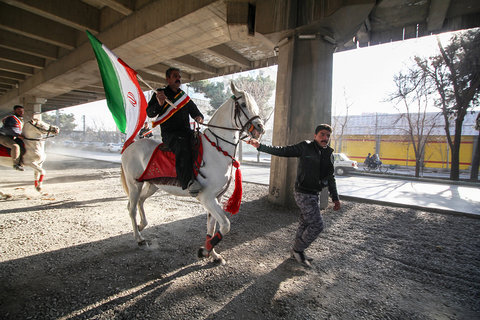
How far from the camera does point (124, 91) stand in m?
3.66

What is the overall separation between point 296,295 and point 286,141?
4090 mm

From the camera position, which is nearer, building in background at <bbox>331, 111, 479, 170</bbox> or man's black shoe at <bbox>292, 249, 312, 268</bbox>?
→ man's black shoe at <bbox>292, 249, 312, 268</bbox>

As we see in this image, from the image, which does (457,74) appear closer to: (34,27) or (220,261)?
(220,261)

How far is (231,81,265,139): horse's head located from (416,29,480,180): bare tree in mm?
18647

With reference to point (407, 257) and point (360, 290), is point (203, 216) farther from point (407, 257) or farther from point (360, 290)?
point (407, 257)

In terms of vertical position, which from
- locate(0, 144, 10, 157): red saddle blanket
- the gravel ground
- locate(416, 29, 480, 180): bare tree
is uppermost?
locate(416, 29, 480, 180): bare tree

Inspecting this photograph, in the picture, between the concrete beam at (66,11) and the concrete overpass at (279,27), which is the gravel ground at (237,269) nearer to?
the concrete overpass at (279,27)

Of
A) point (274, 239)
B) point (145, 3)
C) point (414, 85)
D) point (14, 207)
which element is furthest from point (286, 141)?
point (414, 85)

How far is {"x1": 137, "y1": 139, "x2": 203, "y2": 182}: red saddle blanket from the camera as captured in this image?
3.24 meters

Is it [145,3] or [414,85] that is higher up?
[414,85]

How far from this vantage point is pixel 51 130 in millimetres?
7180

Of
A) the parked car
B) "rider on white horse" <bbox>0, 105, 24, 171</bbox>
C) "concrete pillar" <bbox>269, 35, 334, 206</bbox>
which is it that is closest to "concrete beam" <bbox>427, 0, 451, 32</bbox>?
"concrete pillar" <bbox>269, 35, 334, 206</bbox>

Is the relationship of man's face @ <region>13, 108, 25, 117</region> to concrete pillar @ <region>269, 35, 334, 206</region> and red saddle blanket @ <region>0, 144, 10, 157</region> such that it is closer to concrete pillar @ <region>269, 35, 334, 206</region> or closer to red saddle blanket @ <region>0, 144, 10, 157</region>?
red saddle blanket @ <region>0, 144, 10, 157</region>

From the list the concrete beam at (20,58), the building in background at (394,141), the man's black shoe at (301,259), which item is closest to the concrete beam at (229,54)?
the man's black shoe at (301,259)
